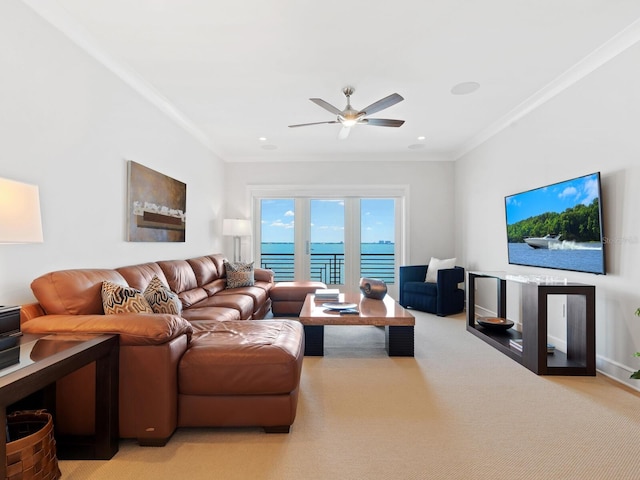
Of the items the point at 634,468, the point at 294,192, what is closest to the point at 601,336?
the point at 634,468

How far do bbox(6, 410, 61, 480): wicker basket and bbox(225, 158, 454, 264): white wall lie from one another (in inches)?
190

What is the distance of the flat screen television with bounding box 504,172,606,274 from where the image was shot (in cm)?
283

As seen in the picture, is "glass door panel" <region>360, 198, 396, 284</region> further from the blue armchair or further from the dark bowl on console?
the dark bowl on console

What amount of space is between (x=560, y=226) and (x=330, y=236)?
12.5 feet

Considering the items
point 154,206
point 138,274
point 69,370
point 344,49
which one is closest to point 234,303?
point 138,274

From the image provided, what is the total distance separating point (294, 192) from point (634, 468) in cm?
546

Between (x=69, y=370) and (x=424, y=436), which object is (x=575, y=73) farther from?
(x=69, y=370)

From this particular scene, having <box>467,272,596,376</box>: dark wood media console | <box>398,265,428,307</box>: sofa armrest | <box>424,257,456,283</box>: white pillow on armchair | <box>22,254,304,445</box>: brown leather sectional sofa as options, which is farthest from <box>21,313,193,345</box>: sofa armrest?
<box>424,257,456,283</box>: white pillow on armchair

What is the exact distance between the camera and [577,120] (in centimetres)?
312

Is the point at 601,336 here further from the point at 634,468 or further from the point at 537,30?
the point at 537,30

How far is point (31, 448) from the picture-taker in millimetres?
1403

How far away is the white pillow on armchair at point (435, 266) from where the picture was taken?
5461 mm

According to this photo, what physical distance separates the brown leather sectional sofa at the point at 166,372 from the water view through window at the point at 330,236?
13.7ft

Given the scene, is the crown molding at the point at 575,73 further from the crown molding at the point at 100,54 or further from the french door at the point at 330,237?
the crown molding at the point at 100,54
